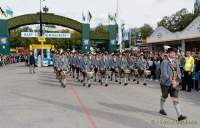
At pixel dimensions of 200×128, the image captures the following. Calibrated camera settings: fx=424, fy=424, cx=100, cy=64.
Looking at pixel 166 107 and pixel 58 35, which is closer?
pixel 166 107

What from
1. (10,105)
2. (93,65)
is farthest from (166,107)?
(93,65)

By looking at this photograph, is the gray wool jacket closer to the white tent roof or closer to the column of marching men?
the column of marching men

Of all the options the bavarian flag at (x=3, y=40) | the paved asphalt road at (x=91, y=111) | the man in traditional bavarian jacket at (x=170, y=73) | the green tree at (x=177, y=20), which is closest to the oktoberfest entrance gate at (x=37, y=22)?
the bavarian flag at (x=3, y=40)

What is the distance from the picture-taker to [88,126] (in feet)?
33.6

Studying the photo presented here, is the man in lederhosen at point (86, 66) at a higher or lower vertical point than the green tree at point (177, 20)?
lower

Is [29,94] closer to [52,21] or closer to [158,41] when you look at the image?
[158,41]

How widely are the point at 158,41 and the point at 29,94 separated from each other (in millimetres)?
36886

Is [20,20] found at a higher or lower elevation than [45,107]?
higher

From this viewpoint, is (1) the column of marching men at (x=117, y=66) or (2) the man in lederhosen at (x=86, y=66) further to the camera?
(1) the column of marching men at (x=117, y=66)

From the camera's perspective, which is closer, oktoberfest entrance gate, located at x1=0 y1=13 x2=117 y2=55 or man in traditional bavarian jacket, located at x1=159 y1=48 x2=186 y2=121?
man in traditional bavarian jacket, located at x1=159 y1=48 x2=186 y2=121

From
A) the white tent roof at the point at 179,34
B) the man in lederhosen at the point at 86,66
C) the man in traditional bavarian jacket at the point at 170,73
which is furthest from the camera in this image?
the white tent roof at the point at 179,34

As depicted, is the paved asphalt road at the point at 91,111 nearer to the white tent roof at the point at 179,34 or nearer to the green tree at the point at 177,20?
the white tent roof at the point at 179,34

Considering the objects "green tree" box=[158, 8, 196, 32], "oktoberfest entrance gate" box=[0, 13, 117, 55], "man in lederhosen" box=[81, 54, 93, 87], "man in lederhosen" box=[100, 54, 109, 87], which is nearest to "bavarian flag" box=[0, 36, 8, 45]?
"oktoberfest entrance gate" box=[0, 13, 117, 55]

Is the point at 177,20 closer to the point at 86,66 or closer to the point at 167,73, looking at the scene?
the point at 86,66
